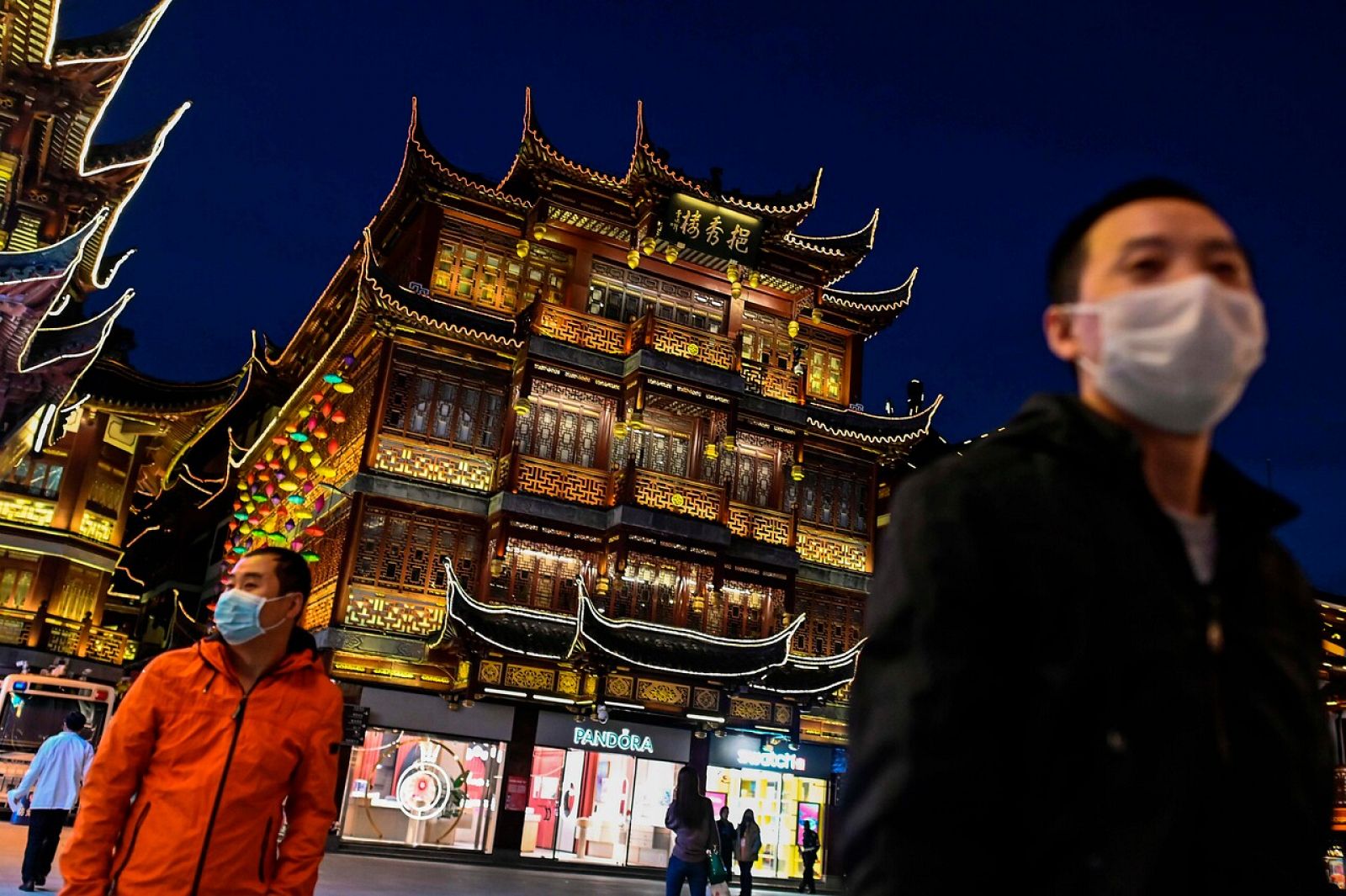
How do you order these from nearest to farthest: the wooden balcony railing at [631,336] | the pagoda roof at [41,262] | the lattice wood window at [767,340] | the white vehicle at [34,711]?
the pagoda roof at [41,262] < the white vehicle at [34,711] < the wooden balcony railing at [631,336] < the lattice wood window at [767,340]

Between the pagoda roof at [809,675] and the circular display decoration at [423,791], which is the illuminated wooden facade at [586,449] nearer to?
the pagoda roof at [809,675]

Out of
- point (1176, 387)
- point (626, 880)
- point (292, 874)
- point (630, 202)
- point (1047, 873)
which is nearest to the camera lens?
point (1047, 873)

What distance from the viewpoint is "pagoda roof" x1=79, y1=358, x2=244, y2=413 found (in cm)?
3138

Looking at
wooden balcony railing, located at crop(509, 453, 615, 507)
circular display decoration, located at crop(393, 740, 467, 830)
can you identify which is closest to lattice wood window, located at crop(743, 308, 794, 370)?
wooden balcony railing, located at crop(509, 453, 615, 507)

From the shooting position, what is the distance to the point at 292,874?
3.57 metres

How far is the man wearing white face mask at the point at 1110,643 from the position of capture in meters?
1.13

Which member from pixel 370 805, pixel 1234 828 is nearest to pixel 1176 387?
pixel 1234 828

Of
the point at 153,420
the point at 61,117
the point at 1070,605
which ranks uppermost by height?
the point at 61,117

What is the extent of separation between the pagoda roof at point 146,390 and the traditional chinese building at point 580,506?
6.57 m

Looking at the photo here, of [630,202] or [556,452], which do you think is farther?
[630,202]

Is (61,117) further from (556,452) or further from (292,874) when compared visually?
(292,874)

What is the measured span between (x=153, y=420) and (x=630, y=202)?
18.1 m

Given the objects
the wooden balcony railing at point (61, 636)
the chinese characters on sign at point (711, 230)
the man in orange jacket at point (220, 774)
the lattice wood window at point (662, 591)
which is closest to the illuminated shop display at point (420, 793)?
the lattice wood window at point (662, 591)

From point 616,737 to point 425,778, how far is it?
4.00 metres
